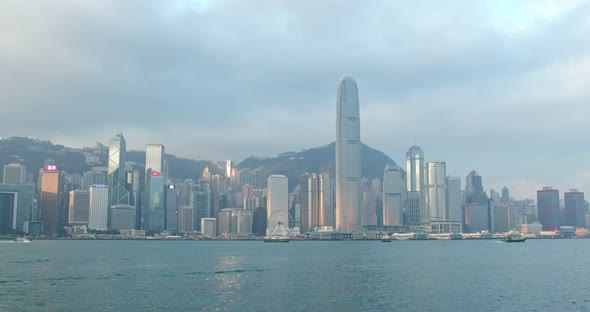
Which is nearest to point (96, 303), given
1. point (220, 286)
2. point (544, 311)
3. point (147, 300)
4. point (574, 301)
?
point (147, 300)

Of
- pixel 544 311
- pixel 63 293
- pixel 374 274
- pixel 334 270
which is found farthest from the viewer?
pixel 334 270

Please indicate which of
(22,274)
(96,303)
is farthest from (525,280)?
(22,274)

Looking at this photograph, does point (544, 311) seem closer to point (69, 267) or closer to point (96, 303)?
point (96, 303)

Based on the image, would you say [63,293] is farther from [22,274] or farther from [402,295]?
[402,295]

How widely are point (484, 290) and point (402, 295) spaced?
14.7 m

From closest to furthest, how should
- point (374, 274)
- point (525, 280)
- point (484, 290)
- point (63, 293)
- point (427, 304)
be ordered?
point (427, 304)
point (63, 293)
point (484, 290)
point (525, 280)
point (374, 274)

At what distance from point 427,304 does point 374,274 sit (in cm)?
4069

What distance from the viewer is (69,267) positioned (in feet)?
427

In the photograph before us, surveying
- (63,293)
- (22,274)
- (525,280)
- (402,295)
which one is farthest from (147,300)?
(525,280)

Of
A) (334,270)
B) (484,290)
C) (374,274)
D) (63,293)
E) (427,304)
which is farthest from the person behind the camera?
(334,270)

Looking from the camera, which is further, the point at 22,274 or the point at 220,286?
the point at 22,274

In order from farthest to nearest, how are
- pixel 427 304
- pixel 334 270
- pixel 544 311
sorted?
1. pixel 334 270
2. pixel 427 304
3. pixel 544 311

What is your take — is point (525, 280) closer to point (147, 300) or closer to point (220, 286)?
point (220, 286)

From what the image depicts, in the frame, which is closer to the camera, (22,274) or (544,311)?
(544,311)
